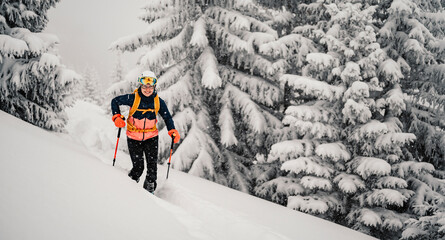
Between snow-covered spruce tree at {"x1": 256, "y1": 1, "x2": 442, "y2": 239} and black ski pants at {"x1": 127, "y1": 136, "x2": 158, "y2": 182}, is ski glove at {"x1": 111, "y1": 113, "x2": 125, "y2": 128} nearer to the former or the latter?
black ski pants at {"x1": 127, "y1": 136, "x2": 158, "y2": 182}

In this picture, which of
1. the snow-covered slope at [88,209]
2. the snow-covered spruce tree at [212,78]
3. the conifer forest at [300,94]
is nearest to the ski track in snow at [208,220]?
the snow-covered slope at [88,209]

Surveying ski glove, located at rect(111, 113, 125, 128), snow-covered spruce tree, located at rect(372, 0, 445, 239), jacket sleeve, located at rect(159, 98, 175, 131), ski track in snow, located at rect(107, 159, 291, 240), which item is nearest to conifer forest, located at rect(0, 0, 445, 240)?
snow-covered spruce tree, located at rect(372, 0, 445, 239)

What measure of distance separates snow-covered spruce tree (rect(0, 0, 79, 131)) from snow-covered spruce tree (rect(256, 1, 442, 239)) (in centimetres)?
803

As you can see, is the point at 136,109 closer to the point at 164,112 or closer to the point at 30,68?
the point at 164,112

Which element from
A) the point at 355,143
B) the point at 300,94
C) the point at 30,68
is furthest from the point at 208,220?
the point at 300,94

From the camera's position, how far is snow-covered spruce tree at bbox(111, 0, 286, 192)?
9.48 m

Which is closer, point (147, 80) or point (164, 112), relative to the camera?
point (147, 80)

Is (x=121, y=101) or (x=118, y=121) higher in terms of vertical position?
(x=121, y=101)

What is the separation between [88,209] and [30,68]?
8586 millimetres

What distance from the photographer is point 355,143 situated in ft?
28.1

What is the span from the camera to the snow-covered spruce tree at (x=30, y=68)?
8.60m

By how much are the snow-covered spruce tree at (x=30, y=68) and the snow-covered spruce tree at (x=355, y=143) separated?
803 cm

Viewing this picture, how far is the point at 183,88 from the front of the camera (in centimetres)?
963

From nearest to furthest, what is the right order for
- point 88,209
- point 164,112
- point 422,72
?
point 88,209 < point 164,112 < point 422,72
